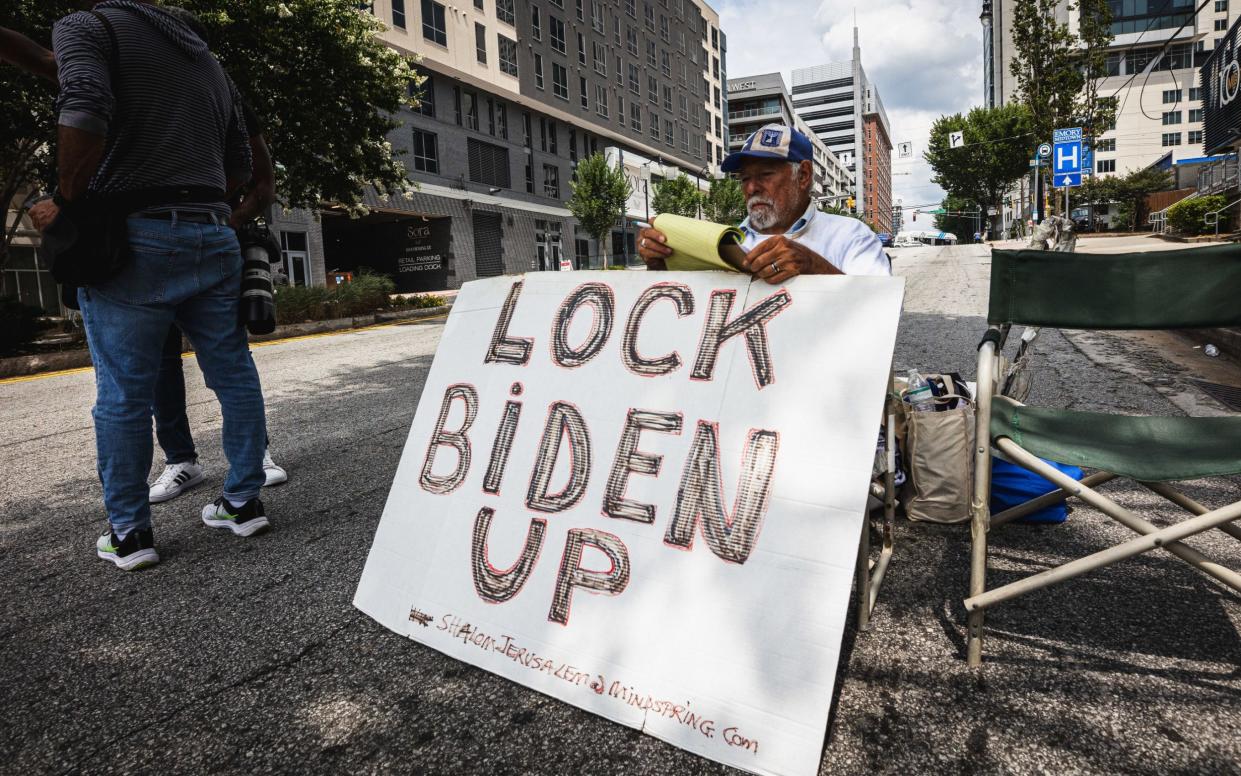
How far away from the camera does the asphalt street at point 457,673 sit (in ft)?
4.88

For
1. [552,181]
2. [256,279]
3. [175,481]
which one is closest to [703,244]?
[256,279]

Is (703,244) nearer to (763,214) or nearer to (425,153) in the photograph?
(763,214)

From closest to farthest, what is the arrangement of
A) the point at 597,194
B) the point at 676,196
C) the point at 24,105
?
the point at 24,105 < the point at 597,194 < the point at 676,196

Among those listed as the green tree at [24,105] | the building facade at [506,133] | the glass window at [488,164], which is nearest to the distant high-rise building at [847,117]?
the building facade at [506,133]

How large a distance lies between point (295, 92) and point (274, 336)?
4.55m

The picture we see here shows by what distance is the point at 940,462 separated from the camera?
2678mm

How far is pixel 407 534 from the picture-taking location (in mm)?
2098

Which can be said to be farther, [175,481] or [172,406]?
[175,481]

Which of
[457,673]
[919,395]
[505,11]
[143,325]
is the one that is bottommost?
[457,673]

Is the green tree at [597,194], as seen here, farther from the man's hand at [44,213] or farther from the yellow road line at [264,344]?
the man's hand at [44,213]

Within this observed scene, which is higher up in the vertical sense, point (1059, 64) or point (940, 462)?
point (1059, 64)

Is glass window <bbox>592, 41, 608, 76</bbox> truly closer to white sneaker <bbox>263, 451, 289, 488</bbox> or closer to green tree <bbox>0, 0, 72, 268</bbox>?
green tree <bbox>0, 0, 72, 268</bbox>

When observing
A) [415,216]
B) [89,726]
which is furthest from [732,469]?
[415,216]

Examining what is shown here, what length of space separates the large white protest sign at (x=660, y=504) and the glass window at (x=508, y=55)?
38127 millimetres
